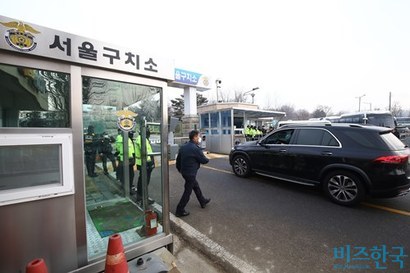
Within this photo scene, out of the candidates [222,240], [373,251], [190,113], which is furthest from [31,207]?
[190,113]

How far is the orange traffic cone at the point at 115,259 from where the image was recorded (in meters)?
1.98

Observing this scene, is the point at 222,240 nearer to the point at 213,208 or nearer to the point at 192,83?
the point at 213,208

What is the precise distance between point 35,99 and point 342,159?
530cm

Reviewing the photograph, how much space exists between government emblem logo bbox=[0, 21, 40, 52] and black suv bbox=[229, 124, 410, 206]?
528 cm

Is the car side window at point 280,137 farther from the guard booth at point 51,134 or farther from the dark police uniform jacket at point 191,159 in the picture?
the guard booth at point 51,134

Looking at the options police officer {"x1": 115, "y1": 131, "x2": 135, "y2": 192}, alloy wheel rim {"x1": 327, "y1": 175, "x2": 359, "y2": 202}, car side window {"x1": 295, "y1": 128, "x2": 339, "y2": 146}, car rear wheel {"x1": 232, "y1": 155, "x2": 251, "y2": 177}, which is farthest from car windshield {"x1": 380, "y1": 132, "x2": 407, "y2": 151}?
police officer {"x1": 115, "y1": 131, "x2": 135, "y2": 192}

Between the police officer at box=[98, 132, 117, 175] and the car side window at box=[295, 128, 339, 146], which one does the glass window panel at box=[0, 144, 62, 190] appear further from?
the car side window at box=[295, 128, 339, 146]

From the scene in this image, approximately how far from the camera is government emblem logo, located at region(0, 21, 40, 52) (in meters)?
1.67

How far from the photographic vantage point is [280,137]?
19.3 feet

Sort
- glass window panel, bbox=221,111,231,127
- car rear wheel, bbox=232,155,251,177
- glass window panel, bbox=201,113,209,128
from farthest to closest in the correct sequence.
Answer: glass window panel, bbox=201,113,209,128 < glass window panel, bbox=221,111,231,127 < car rear wheel, bbox=232,155,251,177

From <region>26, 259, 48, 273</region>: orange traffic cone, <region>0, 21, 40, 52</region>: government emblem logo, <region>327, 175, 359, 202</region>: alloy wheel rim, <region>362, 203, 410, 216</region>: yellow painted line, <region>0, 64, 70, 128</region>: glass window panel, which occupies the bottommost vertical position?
<region>362, 203, 410, 216</region>: yellow painted line

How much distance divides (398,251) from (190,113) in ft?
35.1

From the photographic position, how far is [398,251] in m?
2.90

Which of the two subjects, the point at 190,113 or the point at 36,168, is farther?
the point at 190,113
